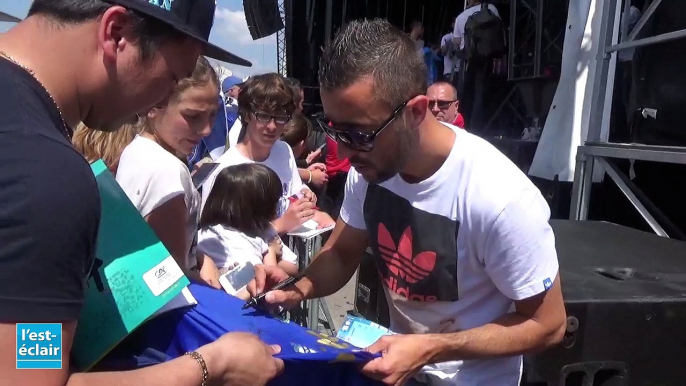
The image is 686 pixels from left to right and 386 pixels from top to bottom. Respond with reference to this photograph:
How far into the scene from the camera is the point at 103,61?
104cm

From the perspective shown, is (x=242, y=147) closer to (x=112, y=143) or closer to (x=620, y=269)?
(x=112, y=143)

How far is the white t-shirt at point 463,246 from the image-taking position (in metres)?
1.50

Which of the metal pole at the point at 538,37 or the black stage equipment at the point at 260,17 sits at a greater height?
the black stage equipment at the point at 260,17

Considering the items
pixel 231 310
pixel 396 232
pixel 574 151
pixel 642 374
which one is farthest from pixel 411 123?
pixel 574 151

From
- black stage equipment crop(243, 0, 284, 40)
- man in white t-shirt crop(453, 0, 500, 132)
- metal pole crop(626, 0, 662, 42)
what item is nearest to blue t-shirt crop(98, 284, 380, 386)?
metal pole crop(626, 0, 662, 42)

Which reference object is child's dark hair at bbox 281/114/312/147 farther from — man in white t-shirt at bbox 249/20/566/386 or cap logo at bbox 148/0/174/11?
cap logo at bbox 148/0/174/11

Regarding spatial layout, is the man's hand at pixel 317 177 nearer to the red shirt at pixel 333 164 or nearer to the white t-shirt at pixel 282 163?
the white t-shirt at pixel 282 163

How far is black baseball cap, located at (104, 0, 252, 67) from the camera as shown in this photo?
1022 millimetres

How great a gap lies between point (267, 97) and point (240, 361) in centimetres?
246

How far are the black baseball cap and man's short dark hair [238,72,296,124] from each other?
2.23m

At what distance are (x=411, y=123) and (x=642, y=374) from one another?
1.22 meters

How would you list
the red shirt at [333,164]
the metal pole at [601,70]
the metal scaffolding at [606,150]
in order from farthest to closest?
the red shirt at [333,164], the metal pole at [601,70], the metal scaffolding at [606,150]

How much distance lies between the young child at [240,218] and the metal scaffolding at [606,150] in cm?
270

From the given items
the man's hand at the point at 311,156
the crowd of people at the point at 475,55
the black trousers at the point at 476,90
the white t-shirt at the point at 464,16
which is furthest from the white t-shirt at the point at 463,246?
the black trousers at the point at 476,90
